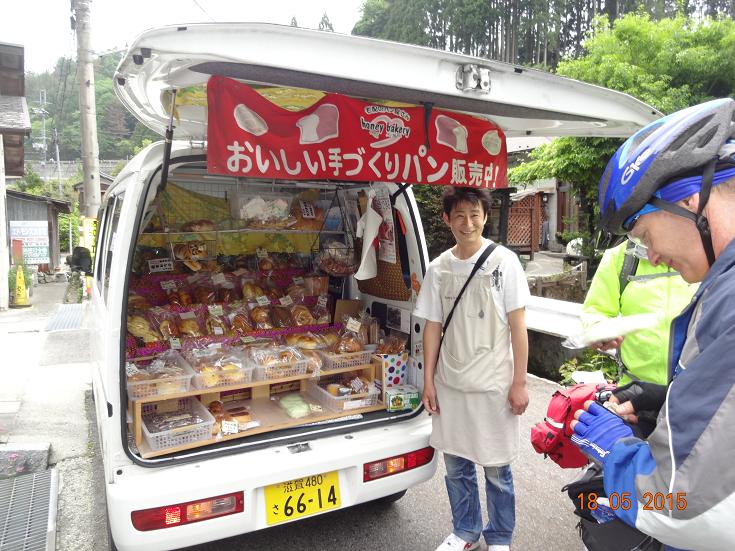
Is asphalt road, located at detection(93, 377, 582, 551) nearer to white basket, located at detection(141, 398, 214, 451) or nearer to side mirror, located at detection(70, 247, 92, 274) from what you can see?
white basket, located at detection(141, 398, 214, 451)

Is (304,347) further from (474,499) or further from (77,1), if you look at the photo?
(77,1)

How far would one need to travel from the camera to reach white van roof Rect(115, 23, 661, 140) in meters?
1.69

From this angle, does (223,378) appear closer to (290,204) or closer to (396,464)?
(396,464)

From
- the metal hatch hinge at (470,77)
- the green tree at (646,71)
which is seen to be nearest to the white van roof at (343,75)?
the metal hatch hinge at (470,77)

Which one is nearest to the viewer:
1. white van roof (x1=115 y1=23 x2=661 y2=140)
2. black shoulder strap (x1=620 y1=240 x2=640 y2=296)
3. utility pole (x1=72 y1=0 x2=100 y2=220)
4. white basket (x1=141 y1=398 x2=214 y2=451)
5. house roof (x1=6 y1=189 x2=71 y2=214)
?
white van roof (x1=115 y1=23 x2=661 y2=140)

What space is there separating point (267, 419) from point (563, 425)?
1.77 meters

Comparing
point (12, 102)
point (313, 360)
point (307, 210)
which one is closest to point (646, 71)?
point (307, 210)

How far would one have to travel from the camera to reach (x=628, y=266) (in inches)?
92.0

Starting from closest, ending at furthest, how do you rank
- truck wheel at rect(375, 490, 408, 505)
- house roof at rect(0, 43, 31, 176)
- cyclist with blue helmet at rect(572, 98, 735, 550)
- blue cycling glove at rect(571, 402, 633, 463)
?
cyclist with blue helmet at rect(572, 98, 735, 550)
blue cycling glove at rect(571, 402, 633, 463)
truck wheel at rect(375, 490, 408, 505)
house roof at rect(0, 43, 31, 176)

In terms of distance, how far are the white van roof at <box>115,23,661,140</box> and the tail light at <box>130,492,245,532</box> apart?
71.8 inches

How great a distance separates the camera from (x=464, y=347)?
265 centimetres

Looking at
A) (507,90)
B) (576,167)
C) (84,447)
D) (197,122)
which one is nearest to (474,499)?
(507,90)

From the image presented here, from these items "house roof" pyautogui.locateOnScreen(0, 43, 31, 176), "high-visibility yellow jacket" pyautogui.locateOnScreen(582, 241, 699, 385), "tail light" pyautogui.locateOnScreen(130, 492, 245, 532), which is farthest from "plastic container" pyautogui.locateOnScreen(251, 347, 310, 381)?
"house roof" pyautogui.locateOnScreen(0, 43, 31, 176)

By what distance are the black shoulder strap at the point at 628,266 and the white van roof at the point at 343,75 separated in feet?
2.39
